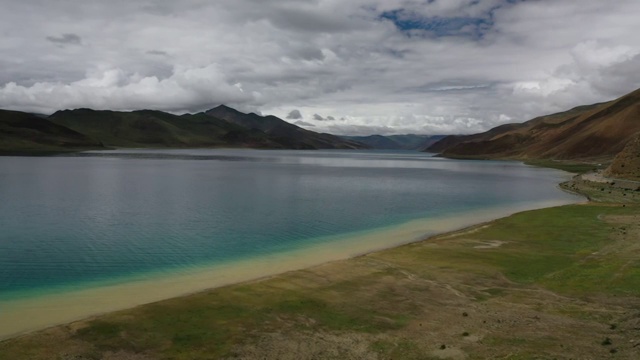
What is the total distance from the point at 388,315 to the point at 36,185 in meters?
81.6

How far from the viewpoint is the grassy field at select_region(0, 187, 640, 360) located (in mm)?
17312

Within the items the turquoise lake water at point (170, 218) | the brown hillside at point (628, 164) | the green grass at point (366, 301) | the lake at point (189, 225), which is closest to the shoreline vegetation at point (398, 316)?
the green grass at point (366, 301)

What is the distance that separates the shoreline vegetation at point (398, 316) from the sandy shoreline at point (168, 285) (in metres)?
2.19

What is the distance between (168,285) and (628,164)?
111555 millimetres

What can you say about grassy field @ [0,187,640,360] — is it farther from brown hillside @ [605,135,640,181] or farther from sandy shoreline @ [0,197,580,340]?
brown hillside @ [605,135,640,181]

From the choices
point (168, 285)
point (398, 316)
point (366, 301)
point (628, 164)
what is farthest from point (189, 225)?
point (628, 164)

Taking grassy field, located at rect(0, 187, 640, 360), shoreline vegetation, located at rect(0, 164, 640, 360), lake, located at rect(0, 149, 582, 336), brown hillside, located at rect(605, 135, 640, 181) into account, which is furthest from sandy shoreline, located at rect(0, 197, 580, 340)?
brown hillside, located at rect(605, 135, 640, 181)

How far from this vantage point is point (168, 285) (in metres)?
27.1

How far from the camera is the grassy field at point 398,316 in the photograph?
682 inches

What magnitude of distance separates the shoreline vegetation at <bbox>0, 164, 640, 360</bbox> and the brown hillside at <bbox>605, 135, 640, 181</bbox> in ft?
273

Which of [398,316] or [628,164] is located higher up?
[628,164]

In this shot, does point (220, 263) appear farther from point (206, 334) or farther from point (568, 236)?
point (568, 236)

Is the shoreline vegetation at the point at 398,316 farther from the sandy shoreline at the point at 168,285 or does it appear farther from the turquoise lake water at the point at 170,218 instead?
the turquoise lake water at the point at 170,218

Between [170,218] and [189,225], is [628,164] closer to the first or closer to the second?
[189,225]
